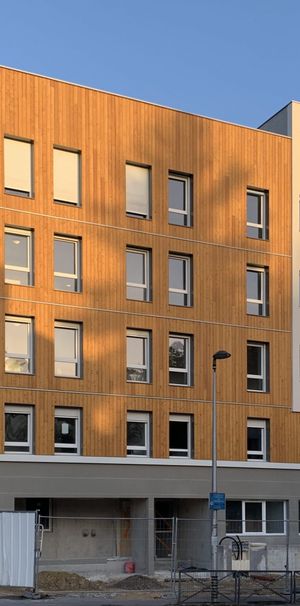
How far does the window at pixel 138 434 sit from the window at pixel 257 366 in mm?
4893

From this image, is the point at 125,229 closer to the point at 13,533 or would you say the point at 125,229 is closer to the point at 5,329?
the point at 5,329

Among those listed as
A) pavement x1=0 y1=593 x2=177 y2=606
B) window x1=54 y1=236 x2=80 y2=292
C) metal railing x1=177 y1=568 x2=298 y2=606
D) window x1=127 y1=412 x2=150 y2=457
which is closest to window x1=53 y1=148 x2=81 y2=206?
window x1=54 y1=236 x2=80 y2=292

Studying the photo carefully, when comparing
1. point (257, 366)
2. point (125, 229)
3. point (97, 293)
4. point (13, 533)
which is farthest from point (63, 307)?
point (13, 533)

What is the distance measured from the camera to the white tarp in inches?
1070

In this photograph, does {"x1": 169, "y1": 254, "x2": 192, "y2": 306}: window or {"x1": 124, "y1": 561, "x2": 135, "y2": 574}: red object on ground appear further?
{"x1": 169, "y1": 254, "x2": 192, "y2": 306}: window

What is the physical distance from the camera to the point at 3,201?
36.7m

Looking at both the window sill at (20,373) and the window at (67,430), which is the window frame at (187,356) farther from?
the window sill at (20,373)

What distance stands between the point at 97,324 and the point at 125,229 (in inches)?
150

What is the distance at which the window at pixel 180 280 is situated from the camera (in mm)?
40469

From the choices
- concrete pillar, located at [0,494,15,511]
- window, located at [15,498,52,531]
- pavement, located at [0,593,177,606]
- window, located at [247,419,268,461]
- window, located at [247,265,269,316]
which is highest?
window, located at [247,265,269,316]

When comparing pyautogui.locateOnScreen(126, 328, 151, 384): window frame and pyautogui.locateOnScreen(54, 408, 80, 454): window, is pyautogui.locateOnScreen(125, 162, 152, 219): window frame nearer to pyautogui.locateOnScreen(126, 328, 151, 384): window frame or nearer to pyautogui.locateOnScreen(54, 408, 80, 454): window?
pyautogui.locateOnScreen(126, 328, 151, 384): window frame

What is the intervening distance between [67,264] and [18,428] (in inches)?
247

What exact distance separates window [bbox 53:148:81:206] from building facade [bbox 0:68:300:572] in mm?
87

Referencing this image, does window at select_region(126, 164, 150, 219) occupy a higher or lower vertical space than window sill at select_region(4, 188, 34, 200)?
higher
